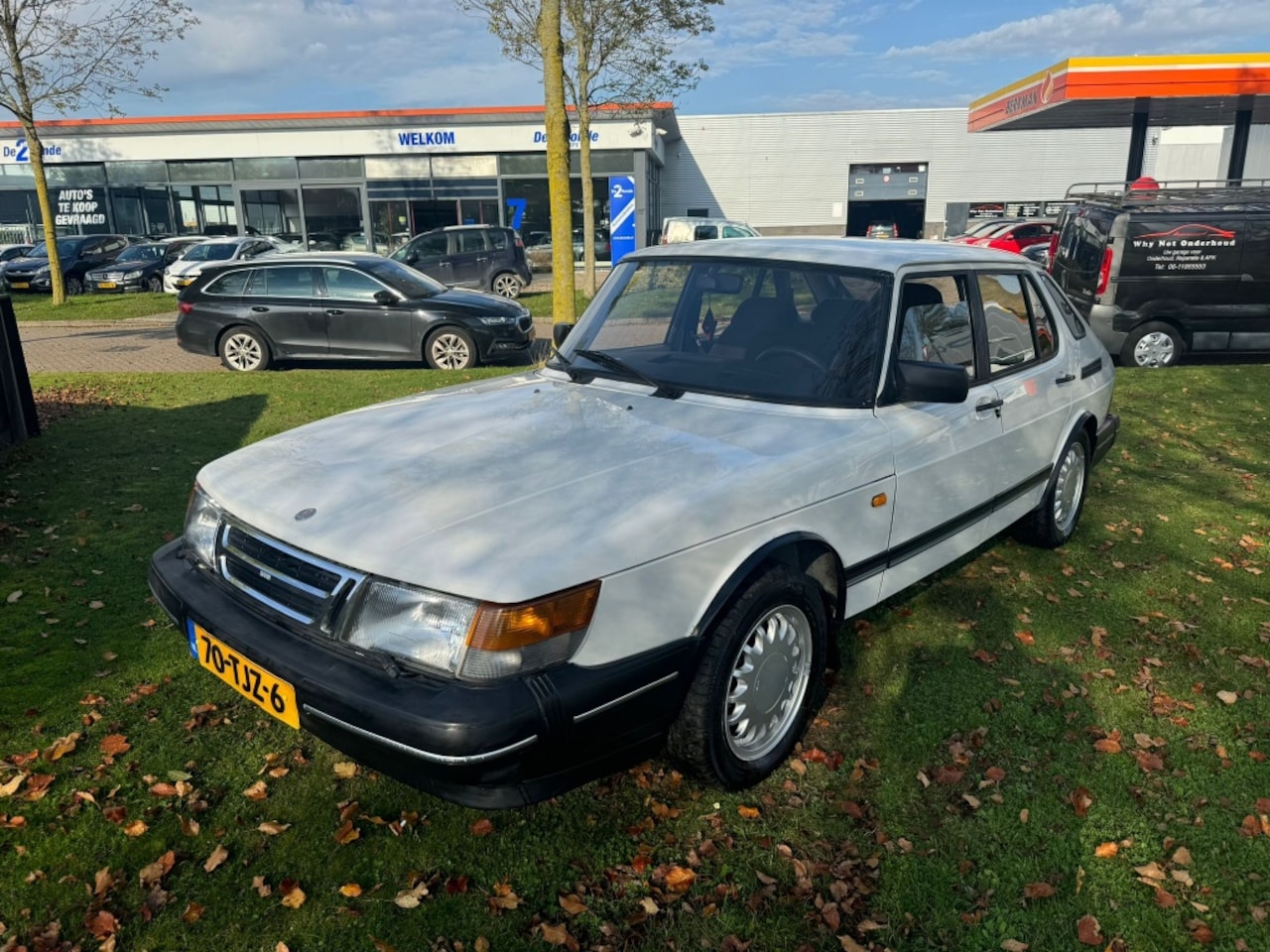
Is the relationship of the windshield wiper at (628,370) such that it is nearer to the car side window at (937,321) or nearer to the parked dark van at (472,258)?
the car side window at (937,321)

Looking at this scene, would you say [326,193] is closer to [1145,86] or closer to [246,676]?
[1145,86]

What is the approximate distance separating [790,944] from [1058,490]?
354cm

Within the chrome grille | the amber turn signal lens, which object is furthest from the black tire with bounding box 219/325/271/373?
the amber turn signal lens

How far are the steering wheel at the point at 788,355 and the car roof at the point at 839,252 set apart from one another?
0.45 meters

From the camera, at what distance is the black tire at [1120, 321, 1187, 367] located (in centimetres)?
1116

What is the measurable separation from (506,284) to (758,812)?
18.3 meters

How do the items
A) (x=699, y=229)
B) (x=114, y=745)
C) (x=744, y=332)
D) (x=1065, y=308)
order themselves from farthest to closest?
(x=699, y=229) → (x=1065, y=308) → (x=744, y=332) → (x=114, y=745)

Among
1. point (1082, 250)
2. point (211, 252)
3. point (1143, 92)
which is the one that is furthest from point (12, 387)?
point (1143, 92)

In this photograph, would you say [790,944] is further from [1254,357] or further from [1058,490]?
[1254,357]

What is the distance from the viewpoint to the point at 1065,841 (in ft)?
9.50

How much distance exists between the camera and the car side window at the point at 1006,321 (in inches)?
171

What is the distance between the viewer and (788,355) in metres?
3.67

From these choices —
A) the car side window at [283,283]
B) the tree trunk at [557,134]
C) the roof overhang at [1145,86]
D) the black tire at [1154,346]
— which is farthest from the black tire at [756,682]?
the roof overhang at [1145,86]

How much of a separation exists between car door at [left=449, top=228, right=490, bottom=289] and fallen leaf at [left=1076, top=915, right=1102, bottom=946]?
739 inches
